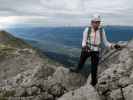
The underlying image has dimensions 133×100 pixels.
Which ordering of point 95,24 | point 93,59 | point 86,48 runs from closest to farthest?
point 95,24 → point 86,48 → point 93,59

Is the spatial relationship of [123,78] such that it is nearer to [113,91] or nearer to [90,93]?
[113,91]

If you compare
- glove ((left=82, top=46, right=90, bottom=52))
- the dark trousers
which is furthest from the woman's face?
the dark trousers

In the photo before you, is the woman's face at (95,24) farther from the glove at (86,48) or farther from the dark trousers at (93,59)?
the dark trousers at (93,59)

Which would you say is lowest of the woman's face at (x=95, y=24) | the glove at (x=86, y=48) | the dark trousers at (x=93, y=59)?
the dark trousers at (x=93, y=59)

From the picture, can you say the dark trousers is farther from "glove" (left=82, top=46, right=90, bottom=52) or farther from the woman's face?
the woman's face

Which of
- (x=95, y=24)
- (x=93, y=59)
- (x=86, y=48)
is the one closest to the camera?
(x=95, y=24)

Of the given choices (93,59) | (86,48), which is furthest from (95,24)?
(93,59)

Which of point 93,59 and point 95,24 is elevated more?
point 95,24

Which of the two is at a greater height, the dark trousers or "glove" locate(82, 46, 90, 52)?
"glove" locate(82, 46, 90, 52)

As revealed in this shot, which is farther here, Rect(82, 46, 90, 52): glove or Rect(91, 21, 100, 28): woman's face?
Rect(82, 46, 90, 52): glove

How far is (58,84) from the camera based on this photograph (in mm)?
35781

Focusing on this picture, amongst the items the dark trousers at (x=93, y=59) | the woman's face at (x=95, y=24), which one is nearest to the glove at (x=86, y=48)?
the dark trousers at (x=93, y=59)

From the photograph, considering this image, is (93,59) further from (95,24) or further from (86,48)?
(95,24)

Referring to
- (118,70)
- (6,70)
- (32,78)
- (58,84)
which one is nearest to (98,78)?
(118,70)
